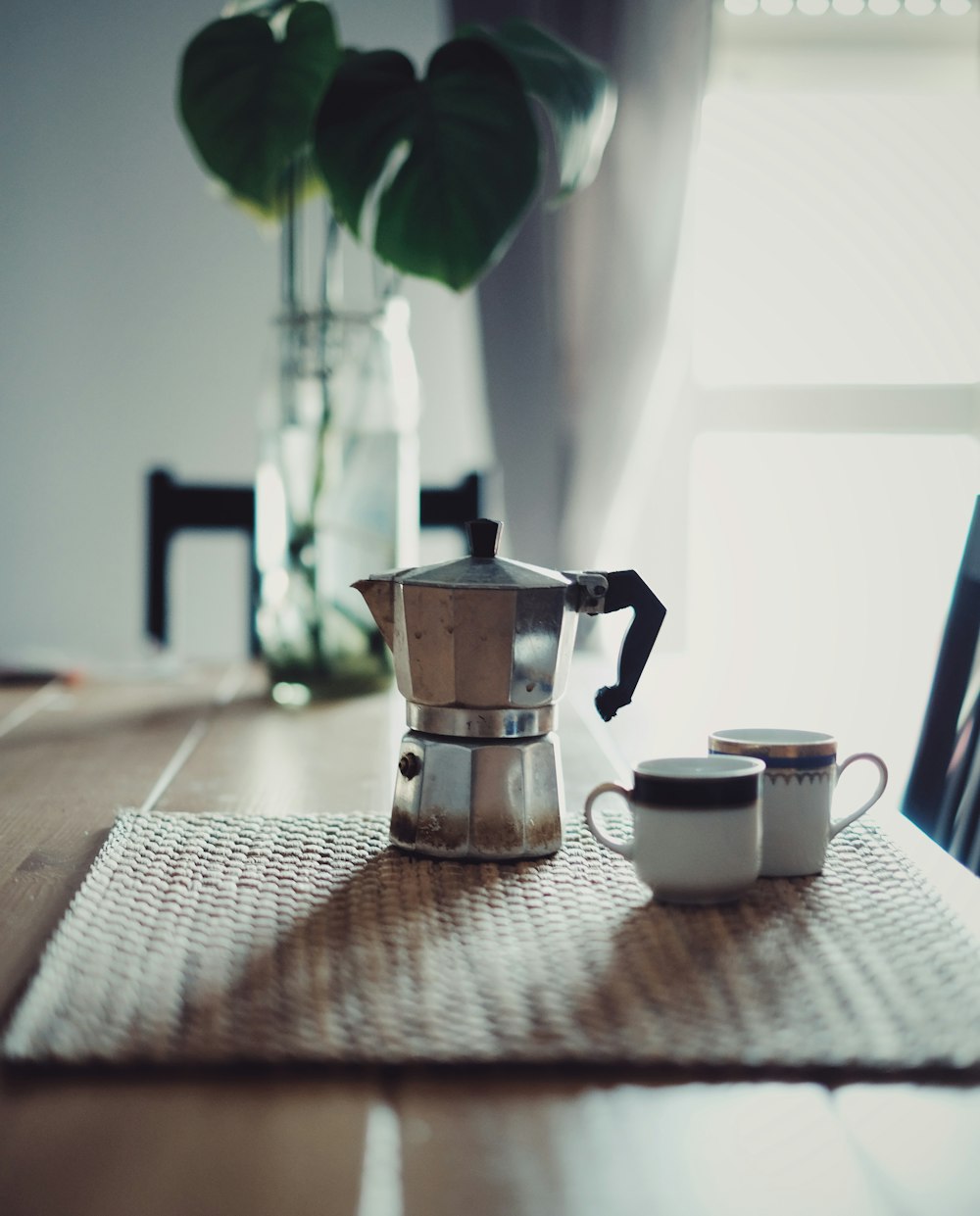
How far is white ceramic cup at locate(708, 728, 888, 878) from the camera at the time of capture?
1.77ft

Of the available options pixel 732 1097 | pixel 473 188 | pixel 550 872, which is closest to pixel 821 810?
pixel 550 872

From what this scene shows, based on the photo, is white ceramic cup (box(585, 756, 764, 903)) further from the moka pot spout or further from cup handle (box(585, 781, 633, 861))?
the moka pot spout

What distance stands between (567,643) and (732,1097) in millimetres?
298

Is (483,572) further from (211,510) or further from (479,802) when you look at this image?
(211,510)

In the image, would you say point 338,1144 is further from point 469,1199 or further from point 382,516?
point 382,516

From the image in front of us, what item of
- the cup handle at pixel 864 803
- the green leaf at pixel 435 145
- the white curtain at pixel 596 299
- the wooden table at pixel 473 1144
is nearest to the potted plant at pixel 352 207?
the green leaf at pixel 435 145

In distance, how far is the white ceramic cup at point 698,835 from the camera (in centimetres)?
49

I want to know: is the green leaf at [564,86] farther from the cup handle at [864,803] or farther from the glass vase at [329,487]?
the cup handle at [864,803]

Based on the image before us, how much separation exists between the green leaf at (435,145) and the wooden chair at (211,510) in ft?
2.31

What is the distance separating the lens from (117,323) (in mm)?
2424

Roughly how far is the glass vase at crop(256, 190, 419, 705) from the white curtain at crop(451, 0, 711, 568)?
1083 millimetres

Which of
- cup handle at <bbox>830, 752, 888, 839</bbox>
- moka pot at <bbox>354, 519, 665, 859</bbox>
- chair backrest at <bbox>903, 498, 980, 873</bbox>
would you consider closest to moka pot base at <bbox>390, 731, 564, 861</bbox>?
moka pot at <bbox>354, 519, 665, 859</bbox>

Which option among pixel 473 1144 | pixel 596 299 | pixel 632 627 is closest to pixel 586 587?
pixel 632 627

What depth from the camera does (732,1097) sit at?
332 mm
